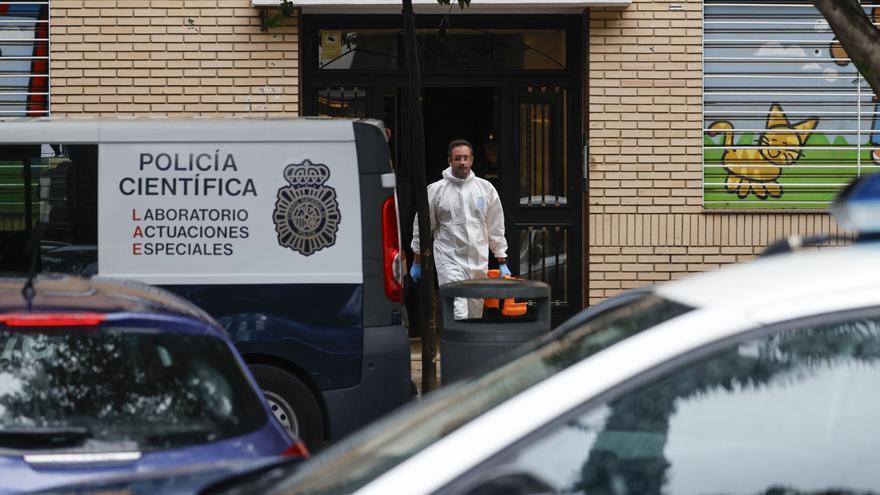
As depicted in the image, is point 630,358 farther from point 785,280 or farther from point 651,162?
point 651,162

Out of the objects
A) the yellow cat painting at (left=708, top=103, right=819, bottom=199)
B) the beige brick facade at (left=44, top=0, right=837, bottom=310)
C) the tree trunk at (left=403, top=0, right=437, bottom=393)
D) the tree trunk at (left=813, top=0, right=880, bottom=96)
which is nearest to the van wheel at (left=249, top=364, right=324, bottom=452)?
the tree trunk at (left=403, top=0, right=437, bottom=393)

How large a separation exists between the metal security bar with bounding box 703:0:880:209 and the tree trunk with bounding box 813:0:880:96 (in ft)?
14.3

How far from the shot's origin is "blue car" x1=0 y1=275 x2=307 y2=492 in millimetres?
3871

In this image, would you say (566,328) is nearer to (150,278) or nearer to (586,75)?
(150,278)

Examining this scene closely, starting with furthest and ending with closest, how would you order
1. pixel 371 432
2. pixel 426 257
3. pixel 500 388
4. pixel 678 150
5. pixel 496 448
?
1. pixel 678 150
2. pixel 426 257
3. pixel 371 432
4. pixel 500 388
5. pixel 496 448

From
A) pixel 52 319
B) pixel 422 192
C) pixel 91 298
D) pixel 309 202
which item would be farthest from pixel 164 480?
pixel 422 192

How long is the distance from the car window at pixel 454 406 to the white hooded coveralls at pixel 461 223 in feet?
22.2

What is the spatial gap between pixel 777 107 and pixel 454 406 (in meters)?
9.44

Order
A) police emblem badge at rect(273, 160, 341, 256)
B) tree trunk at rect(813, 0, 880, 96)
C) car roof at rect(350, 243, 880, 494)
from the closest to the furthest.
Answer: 1. car roof at rect(350, 243, 880, 494)
2. police emblem badge at rect(273, 160, 341, 256)
3. tree trunk at rect(813, 0, 880, 96)

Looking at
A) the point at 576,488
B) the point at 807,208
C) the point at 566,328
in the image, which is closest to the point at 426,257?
the point at 807,208

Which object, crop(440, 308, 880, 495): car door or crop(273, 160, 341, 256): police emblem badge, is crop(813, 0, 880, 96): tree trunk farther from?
crop(440, 308, 880, 495): car door

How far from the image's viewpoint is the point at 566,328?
132 inches

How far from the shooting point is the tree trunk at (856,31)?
7262mm

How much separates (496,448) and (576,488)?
0.65ft
